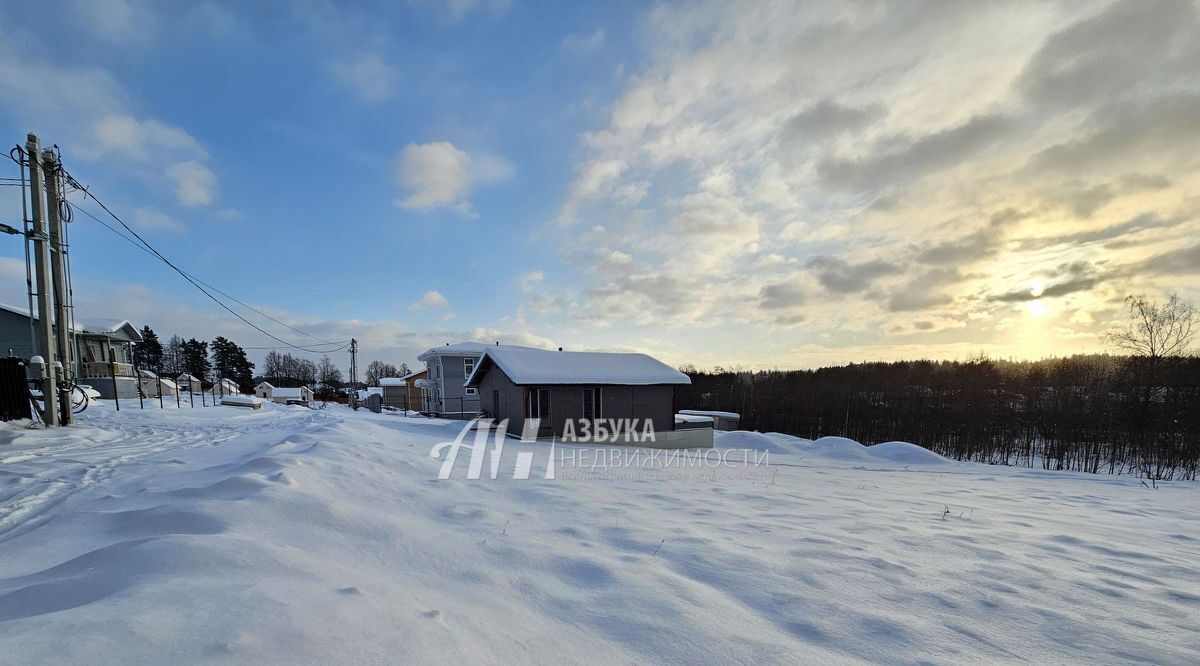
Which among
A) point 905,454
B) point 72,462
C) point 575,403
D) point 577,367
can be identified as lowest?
point 905,454

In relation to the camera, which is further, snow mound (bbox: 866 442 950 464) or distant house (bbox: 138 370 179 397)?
distant house (bbox: 138 370 179 397)

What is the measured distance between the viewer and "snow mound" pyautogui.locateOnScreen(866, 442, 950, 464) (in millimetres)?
17250

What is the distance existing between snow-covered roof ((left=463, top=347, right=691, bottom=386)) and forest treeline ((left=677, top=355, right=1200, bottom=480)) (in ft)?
49.6

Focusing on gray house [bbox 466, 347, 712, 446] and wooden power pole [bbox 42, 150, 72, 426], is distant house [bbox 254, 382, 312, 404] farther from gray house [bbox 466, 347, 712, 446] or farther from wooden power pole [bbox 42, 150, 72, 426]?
wooden power pole [bbox 42, 150, 72, 426]

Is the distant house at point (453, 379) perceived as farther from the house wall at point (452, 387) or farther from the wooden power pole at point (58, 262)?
the wooden power pole at point (58, 262)

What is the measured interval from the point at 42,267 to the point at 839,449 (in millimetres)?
25599

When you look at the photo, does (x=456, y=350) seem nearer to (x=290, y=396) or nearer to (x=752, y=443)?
(x=752, y=443)

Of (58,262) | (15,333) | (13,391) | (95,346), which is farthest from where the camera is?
(95,346)

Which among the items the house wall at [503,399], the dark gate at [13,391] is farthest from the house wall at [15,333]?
the house wall at [503,399]

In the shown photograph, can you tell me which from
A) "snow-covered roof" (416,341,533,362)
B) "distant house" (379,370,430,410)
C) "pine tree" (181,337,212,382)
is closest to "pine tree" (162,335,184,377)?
"pine tree" (181,337,212,382)

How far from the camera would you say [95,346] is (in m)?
28.5

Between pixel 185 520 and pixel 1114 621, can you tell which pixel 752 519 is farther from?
pixel 185 520

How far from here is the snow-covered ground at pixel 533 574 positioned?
6.77 feet

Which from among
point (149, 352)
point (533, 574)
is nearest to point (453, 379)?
point (533, 574)
